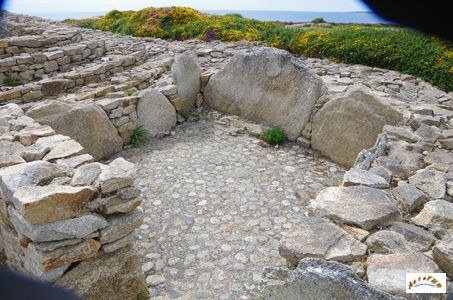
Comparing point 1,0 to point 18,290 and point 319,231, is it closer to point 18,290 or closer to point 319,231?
point 18,290

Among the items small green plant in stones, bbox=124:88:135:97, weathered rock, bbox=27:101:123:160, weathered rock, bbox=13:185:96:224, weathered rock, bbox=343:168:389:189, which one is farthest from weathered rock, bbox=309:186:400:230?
small green plant in stones, bbox=124:88:135:97

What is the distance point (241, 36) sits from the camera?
43.5 ft

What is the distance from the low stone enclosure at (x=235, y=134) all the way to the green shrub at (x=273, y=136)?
0.20 meters

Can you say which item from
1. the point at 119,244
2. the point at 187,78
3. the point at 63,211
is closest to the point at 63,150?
the point at 63,211

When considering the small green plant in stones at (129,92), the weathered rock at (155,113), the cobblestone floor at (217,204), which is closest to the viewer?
the cobblestone floor at (217,204)

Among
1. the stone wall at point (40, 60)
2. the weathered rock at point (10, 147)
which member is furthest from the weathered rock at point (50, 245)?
the stone wall at point (40, 60)

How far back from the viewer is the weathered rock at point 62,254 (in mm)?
3125

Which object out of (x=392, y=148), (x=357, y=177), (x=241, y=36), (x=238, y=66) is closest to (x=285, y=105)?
(x=238, y=66)

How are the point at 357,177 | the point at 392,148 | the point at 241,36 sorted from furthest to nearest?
the point at 241,36 < the point at 392,148 < the point at 357,177

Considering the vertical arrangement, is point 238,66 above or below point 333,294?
above

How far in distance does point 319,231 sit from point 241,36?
36.2ft

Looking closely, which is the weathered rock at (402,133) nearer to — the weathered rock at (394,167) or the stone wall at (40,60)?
the weathered rock at (394,167)

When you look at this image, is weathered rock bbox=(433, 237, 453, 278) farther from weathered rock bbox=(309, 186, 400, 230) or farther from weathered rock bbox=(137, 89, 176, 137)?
weathered rock bbox=(137, 89, 176, 137)

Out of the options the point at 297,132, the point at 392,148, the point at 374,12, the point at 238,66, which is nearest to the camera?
the point at 374,12
